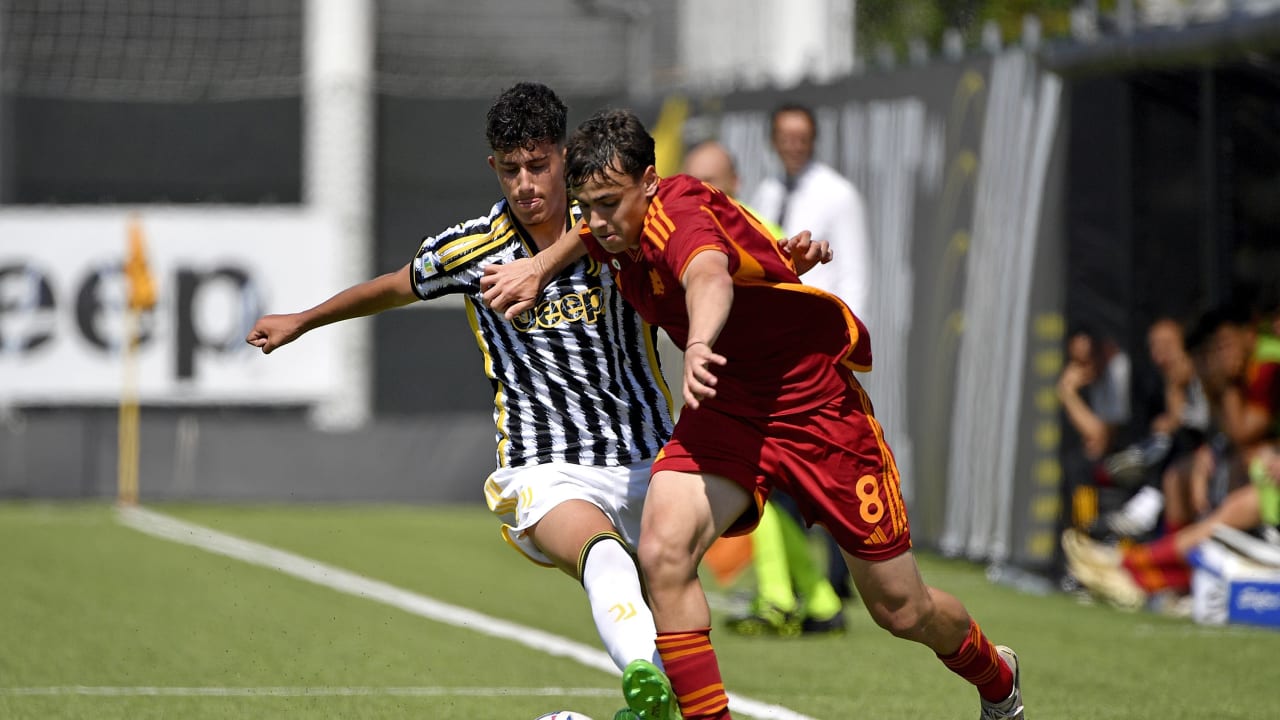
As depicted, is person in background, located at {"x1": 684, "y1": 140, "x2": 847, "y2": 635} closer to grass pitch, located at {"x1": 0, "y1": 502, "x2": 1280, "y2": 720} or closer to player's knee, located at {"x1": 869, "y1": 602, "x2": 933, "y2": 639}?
grass pitch, located at {"x1": 0, "y1": 502, "x2": 1280, "y2": 720}

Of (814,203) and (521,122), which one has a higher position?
(521,122)

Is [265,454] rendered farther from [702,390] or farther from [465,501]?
[702,390]

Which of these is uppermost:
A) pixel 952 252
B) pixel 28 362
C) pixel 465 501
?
pixel 952 252

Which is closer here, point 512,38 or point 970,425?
point 970,425

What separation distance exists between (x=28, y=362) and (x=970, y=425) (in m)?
9.34

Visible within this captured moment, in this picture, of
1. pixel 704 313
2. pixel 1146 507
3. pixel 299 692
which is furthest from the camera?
pixel 1146 507

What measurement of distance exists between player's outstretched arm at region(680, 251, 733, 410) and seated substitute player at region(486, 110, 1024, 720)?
0.18ft

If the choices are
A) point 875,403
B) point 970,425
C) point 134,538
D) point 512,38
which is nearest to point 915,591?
point 970,425

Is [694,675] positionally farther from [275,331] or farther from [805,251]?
[275,331]

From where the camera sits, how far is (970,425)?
11.7m

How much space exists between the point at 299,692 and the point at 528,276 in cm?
233

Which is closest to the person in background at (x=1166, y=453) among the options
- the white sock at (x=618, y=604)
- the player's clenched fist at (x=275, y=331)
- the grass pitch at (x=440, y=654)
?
the grass pitch at (x=440, y=654)

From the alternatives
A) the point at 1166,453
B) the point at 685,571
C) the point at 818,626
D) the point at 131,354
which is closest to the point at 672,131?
the point at 131,354

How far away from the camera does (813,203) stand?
29.7 ft
